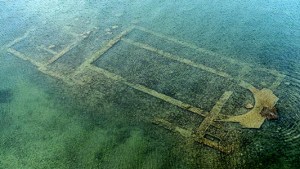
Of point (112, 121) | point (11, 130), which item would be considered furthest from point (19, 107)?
point (112, 121)

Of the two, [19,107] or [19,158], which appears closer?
[19,158]

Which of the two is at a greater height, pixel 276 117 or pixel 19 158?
pixel 276 117

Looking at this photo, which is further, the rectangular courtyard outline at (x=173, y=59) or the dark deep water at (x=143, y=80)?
the rectangular courtyard outline at (x=173, y=59)

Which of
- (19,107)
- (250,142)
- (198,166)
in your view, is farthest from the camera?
(19,107)

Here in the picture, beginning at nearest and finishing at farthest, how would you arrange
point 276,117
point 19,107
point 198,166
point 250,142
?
point 198,166, point 250,142, point 276,117, point 19,107

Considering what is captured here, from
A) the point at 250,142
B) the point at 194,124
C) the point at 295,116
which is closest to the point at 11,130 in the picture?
the point at 194,124

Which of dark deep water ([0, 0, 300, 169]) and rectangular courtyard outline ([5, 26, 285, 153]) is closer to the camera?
dark deep water ([0, 0, 300, 169])

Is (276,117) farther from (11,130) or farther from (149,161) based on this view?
(11,130)

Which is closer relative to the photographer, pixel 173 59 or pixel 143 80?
pixel 143 80
